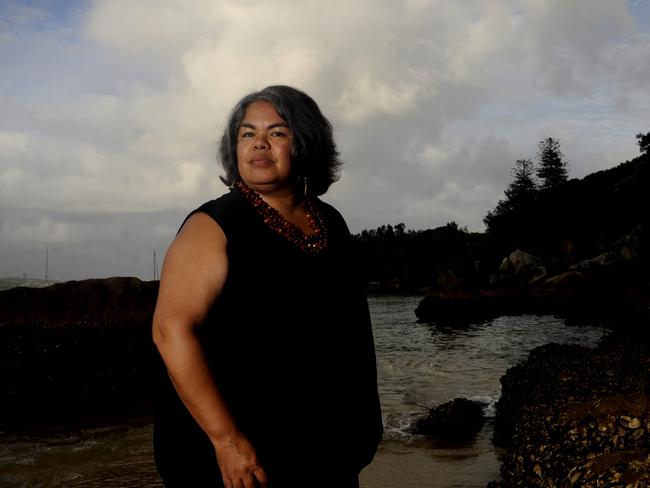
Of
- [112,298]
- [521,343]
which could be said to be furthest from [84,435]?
[521,343]

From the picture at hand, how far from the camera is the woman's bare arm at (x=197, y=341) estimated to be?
166 cm

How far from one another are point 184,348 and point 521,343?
2108 centimetres

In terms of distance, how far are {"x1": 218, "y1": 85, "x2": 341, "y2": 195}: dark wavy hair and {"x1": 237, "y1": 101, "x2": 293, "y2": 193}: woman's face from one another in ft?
0.09

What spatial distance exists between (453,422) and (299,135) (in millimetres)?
7161

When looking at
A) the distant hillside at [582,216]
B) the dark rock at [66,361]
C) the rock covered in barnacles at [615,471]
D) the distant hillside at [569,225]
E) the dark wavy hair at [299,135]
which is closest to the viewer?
the dark wavy hair at [299,135]

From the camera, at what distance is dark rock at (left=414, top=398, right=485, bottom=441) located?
832cm

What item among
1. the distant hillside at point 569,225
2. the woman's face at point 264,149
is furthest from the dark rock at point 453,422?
the distant hillside at point 569,225

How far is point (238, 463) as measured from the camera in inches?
67.6

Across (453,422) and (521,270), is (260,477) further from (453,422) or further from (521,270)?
(521,270)

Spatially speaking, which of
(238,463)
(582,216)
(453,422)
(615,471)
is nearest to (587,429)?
(615,471)

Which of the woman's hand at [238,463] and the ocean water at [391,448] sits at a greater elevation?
the woman's hand at [238,463]

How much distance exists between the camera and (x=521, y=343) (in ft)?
69.4

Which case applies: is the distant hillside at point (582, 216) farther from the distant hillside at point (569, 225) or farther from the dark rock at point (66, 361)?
the dark rock at point (66, 361)

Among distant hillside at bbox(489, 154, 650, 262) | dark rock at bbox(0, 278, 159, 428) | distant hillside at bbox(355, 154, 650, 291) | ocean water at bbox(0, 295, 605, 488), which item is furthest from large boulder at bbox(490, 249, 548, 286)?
dark rock at bbox(0, 278, 159, 428)
